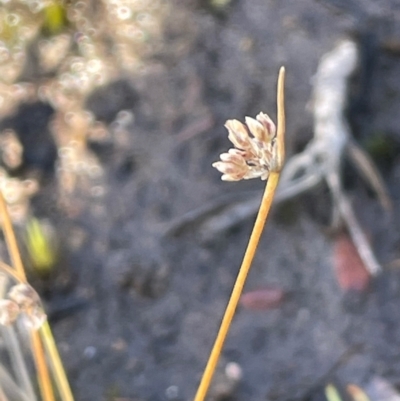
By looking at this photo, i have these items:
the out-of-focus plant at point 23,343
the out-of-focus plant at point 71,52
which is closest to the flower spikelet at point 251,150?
the out-of-focus plant at point 23,343

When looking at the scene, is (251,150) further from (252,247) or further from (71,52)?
(71,52)

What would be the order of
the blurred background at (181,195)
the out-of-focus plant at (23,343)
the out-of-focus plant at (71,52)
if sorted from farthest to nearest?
the out-of-focus plant at (71,52) → the blurred background at (181,195) → the out-of-focus plant at (23,343)

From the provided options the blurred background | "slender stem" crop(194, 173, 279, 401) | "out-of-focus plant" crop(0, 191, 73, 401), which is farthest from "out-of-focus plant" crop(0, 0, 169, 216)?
"slender stem" crop(194, 173, 279, 401)

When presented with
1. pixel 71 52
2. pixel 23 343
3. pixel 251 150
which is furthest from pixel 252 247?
pixel 71 52

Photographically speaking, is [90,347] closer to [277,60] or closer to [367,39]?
[277,60]

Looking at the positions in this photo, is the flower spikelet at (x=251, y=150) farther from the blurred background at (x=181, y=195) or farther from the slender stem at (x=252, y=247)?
the blurred background at (x=181, y=195)

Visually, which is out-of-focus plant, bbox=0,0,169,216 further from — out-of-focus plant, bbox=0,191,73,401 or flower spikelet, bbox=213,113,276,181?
flower spikelet, bbox=213,113,276,181
